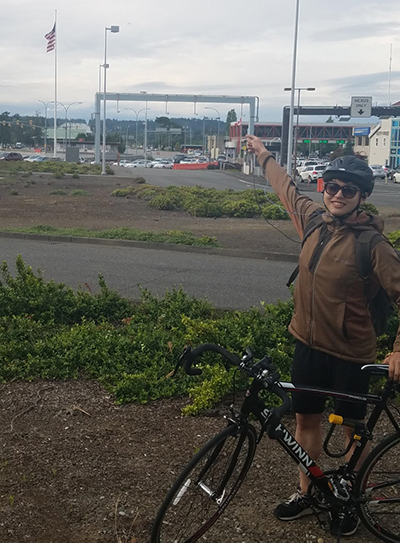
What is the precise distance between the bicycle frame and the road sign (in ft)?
198

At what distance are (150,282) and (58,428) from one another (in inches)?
250

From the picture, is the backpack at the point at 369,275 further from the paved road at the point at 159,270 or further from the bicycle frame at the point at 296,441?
the paved road at the point at 159,270

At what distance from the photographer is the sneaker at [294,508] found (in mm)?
3543

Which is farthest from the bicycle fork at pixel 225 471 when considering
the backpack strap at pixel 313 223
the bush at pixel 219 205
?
the bush at pixel 219 205

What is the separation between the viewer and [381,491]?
344 centimetres

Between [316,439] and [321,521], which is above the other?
[316,439]

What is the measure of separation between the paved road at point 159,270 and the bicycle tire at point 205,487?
585 centimetres

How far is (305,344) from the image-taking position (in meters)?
3.52

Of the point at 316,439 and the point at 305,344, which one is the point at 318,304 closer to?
the point at 305,344

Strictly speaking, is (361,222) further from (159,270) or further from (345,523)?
(159,270)

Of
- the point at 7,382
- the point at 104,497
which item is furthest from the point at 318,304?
the point at 7,382

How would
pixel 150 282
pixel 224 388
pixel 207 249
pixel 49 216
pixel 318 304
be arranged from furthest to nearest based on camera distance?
pixel 49 216 < pixel 207 249 < pixel 150 282 < pixel 224 388 < pixel 318 304

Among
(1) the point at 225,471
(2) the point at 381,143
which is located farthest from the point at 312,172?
(1) the point at 225,471

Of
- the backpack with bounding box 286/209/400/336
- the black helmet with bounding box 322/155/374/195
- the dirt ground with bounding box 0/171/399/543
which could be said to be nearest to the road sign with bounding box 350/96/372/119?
the dirt ground with bounding box 0/171/399/543
